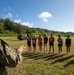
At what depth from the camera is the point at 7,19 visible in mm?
101188

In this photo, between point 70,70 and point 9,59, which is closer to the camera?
point 9,59

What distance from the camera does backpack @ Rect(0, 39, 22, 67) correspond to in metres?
1.94

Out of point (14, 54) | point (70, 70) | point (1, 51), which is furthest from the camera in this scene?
point (70, 70)

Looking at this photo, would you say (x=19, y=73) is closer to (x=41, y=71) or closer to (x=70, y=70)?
(x=41, y=71)

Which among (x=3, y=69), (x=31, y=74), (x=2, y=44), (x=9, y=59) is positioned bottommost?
(x=31, y=74)

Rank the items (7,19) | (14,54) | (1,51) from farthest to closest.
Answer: (7,19), (14,54), (1,51)

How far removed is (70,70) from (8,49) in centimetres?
821

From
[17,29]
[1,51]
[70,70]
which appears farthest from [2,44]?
[17,29]

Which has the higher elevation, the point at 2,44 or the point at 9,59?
the point at 2,44

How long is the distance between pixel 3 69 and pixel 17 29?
297ft

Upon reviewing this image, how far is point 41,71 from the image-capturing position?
377 inches

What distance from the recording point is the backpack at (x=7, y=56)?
1.94m

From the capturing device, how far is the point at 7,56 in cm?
197

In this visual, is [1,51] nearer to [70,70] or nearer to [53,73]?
[53,73]
